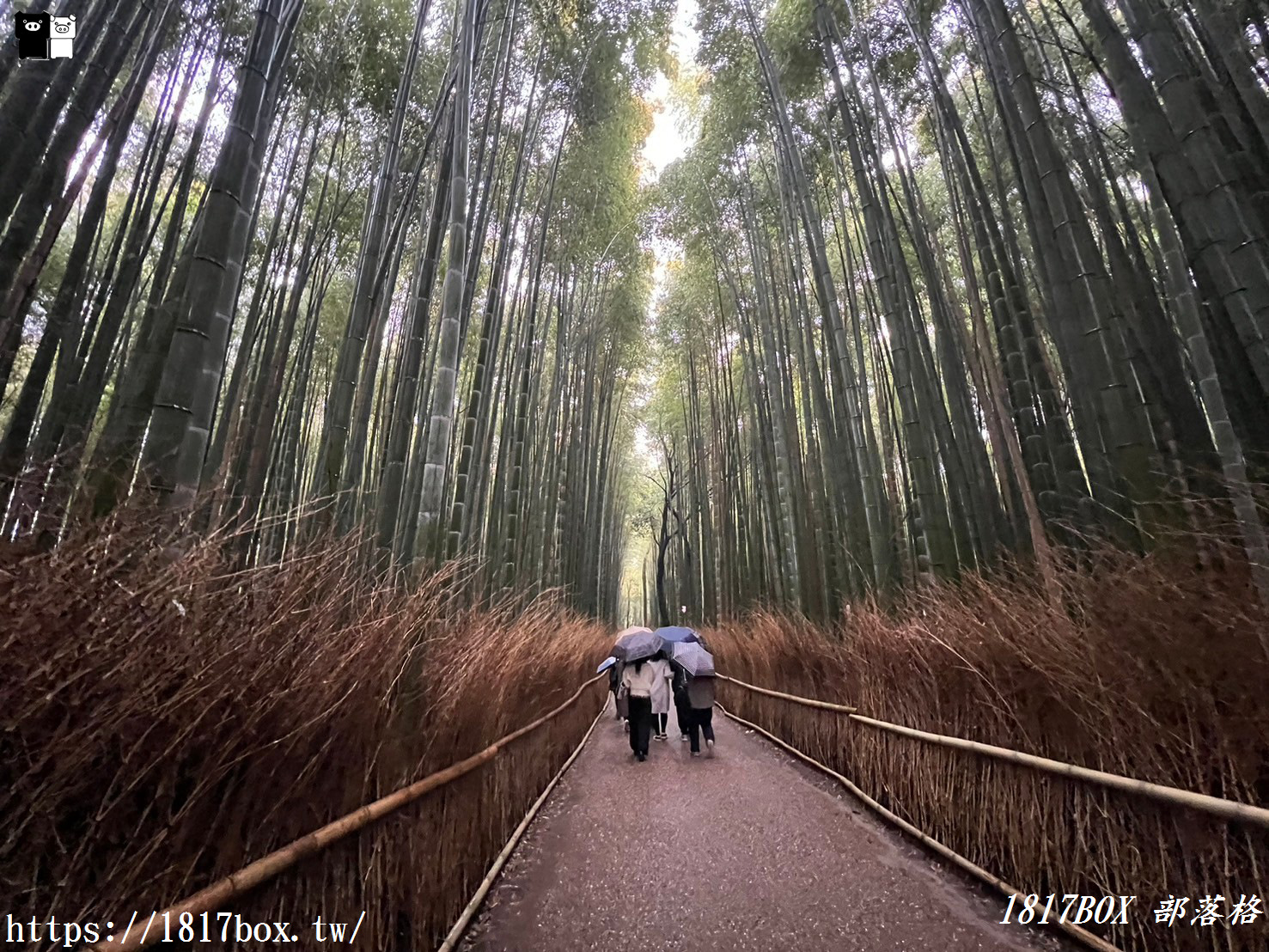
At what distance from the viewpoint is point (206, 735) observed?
2.49 feet

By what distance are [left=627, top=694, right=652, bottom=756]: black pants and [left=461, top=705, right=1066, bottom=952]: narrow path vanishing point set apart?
729 mm

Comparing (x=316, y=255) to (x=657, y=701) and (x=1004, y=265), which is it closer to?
(x=657, y=701)

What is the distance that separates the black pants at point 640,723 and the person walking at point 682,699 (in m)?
0.32

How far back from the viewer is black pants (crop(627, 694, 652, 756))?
12.2 ft

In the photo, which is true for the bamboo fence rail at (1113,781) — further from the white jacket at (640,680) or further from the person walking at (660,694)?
the person walking at (660,694)

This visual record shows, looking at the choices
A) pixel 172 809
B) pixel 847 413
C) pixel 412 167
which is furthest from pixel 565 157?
pixel 172 809

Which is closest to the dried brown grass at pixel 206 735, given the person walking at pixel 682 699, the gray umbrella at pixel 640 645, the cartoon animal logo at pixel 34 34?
the cartoon animal logo at pixel 34 34

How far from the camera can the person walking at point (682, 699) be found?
158 inches

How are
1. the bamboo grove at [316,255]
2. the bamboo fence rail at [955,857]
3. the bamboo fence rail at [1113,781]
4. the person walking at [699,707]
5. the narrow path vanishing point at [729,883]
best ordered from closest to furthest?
the bamboo fence rail at [1113,781] < the bamboo fence rail at [955,857] < the bamboo grove at [316,255] < the narrow path vanishing point at [729,883] < the person walking at [699,707]

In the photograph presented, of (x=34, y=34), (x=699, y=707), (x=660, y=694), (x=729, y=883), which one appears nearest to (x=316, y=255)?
(x=34, y=34)

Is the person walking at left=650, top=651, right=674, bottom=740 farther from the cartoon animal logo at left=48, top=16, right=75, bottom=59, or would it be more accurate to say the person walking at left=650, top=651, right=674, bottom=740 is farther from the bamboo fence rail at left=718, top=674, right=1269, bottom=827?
the cartoon animal logo at left=48, top=16, right=75, bottom=59

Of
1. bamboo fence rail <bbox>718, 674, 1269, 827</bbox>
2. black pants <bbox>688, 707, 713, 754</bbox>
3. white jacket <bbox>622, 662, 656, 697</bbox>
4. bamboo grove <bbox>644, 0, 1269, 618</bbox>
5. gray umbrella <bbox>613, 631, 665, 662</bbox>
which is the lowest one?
black pants <bbox>688, 707, 713, 754</bbox>

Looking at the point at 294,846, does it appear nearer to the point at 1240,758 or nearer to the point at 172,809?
the point at 172,809

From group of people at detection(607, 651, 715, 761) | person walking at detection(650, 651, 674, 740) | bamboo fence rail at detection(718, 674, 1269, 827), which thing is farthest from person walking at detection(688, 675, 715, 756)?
bamboo fence rail at detection(718, 674, 1269, 827)
